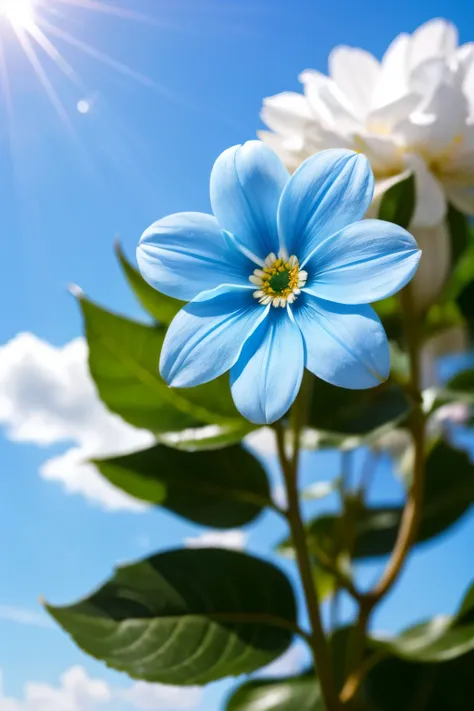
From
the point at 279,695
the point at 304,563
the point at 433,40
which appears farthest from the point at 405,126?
the point at 279,695

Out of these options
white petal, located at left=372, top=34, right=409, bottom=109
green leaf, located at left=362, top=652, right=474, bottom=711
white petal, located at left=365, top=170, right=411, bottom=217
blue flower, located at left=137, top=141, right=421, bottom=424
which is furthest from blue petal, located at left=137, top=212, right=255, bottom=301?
green leaf, located at left=362, top=652, right=474, bottom=711

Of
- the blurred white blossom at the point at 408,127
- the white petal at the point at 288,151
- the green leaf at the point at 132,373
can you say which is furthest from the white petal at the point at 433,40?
the green leaf at the point at 132,373

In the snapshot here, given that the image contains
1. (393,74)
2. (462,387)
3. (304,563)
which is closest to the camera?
(304,563)

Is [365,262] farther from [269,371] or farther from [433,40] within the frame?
[433,40]

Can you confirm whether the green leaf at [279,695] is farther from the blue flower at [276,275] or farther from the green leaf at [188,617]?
the blue flower at [276,275]

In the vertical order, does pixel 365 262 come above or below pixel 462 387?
below

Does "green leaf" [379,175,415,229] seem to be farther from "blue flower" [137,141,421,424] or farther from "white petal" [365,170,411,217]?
"blue flower" [137,141,421,424]
